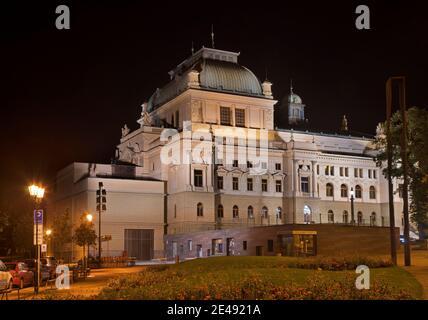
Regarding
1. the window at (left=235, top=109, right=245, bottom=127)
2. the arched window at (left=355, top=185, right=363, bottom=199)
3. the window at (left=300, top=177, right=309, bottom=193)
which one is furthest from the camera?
the arched window at (left=355, top=185, right=363, bottom=199)

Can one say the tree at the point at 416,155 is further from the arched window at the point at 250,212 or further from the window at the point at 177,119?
the window at the point at 177,119

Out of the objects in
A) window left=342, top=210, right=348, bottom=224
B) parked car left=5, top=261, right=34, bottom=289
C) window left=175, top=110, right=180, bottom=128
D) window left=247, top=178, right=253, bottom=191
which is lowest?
parked car left=5, top=261, right=34, bottom=289

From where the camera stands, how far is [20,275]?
38219 millimetres

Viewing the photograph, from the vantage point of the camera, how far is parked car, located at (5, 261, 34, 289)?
38.0 meters

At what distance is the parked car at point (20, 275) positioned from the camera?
3797 cm

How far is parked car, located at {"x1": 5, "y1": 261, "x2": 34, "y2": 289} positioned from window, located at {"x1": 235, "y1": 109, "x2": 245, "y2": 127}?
57.7 m

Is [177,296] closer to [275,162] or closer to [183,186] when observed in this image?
[183,186]

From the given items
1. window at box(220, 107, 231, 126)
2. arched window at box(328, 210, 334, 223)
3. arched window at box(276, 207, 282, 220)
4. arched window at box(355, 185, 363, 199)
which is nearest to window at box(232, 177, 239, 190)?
arched window at box(276, 207, 282, 220)

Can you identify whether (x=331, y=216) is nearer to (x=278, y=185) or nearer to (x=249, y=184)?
(x=278, y=185)

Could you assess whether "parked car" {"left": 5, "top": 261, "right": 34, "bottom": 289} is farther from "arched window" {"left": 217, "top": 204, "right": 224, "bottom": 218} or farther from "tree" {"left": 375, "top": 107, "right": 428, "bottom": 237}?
"arched window" {"left": 217, "top": 204, "right": 224, "bottom": 218}

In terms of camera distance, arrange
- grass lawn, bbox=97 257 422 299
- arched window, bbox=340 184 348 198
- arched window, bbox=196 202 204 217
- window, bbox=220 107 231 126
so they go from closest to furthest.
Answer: grass lawn, bbox=97 257 422 299
arched window, bbox=196 202 204 217
window, bbox=220 107 231 126
arched window, bbox=340 184 348 198

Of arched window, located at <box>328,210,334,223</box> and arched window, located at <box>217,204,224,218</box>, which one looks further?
arched window, located at <box>328,210,334,223</box>

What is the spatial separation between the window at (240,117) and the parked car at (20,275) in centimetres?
5771

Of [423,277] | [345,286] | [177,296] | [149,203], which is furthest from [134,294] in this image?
[149,203]
